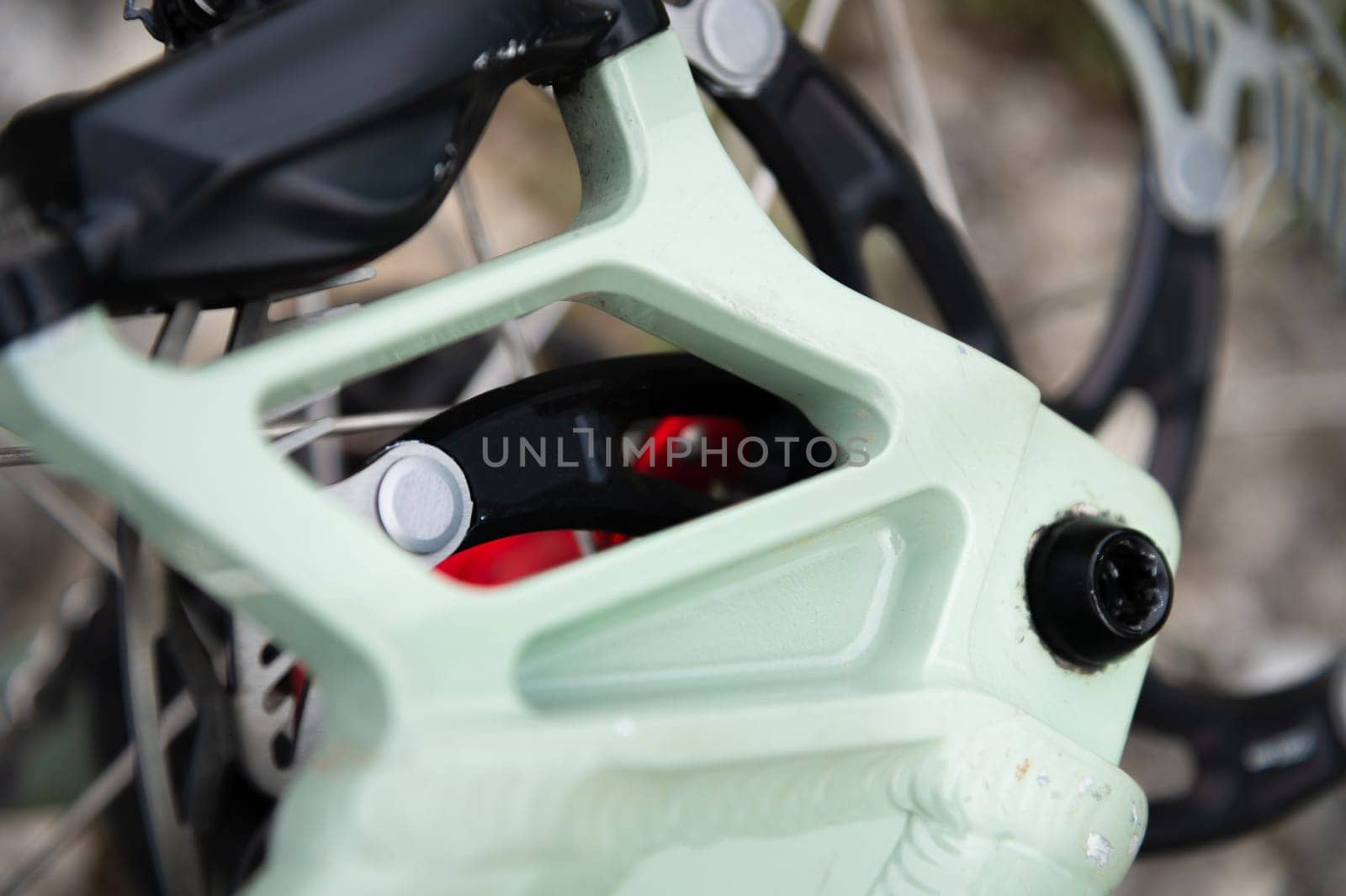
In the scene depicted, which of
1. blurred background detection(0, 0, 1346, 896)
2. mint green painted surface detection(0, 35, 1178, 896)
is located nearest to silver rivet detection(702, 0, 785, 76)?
mint green painted surface detection(0, 35, 1178, 896)

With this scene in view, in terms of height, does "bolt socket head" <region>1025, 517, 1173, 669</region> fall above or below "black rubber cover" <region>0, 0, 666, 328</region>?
below

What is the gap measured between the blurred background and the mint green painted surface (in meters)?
0.52

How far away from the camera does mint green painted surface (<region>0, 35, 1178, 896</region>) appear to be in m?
0.29

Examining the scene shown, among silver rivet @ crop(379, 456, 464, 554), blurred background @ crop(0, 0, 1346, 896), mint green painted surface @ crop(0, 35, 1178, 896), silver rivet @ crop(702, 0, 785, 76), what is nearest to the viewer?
mint green painted surface @ crop(0, 35, 1178, 896)

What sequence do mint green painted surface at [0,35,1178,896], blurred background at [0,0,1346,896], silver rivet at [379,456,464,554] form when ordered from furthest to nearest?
blurred background at [0,0,1346,896] → silver rivet at [379,456,464,554] → mint green painted surface at [0,35,1178,896]

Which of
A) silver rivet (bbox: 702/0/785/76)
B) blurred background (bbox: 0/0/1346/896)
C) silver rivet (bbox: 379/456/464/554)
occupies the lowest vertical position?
blurred background (bbox: 0/0/1346/896)

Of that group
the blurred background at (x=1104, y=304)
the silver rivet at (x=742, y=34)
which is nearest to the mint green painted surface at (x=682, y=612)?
the silver rivet at (x=742, y=34)

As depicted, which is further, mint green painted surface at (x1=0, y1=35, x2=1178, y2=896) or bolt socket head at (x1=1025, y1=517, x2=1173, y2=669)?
bolt socket head at (x1=1025, y1=517, x2=1173, y2=669)

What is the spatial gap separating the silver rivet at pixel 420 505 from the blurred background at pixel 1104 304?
50 centimetres

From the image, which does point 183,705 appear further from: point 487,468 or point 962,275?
point 962,275

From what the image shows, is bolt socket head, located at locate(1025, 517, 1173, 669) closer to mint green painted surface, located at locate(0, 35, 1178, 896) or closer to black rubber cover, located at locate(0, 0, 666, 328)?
mint green painted surface, located at locate(0, 35, 1178, 896)

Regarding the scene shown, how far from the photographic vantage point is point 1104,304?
1070 millimetres

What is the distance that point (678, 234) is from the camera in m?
0.37

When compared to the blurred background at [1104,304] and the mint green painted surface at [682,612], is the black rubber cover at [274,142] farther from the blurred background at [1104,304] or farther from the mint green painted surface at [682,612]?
the blurred background at [1104,304]
